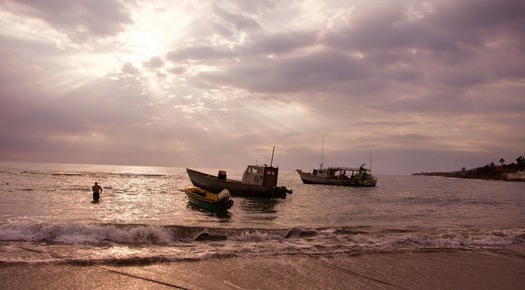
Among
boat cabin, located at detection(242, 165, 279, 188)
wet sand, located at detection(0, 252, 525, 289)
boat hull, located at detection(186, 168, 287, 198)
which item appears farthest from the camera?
boat cabin, located at detection(242, 165, 279, 188)

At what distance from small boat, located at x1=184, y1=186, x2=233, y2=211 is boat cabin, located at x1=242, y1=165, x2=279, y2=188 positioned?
14497 mm

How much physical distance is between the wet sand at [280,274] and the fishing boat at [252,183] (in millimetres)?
29022

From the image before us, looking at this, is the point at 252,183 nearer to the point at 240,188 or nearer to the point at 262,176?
the point at 262,176

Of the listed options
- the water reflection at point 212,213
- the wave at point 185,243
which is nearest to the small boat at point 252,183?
the water reflection at point 212,213

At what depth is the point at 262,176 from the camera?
41.1 meters

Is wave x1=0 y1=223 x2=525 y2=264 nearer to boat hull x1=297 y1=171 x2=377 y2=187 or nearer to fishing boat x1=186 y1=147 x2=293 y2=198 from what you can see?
fishing boat x1=186 y1=147 x2=293 y2=198

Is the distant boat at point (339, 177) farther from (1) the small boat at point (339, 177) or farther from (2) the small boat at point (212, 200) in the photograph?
(2) the small boat at point (212, 200)

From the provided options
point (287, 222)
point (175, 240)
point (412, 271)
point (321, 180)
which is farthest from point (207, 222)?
point (321, 180)

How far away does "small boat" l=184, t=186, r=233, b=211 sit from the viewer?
2465 cm

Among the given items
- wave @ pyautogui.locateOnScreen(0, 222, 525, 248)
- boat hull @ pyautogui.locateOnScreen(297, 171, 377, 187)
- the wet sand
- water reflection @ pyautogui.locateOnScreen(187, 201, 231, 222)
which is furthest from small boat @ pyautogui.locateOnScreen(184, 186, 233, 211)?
boat hull @ pyautogui.locateOnScreen(297, 171, 377, 187)

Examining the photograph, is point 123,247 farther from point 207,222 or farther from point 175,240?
point 207,222

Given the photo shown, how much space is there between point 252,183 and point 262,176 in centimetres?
147

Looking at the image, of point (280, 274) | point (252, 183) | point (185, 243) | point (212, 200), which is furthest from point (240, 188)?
point (280, 274)

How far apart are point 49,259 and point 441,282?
9959 mm
